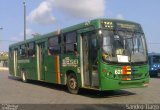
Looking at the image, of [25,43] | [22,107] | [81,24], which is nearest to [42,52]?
[25,43]

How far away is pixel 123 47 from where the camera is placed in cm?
1412

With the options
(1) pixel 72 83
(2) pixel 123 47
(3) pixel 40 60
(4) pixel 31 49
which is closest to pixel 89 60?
(2) pixel 123 47

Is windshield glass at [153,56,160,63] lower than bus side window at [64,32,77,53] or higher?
lower

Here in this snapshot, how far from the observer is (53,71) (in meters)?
18.5

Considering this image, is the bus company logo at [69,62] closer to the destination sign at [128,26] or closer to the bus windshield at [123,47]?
the bus windshield at [123,47]

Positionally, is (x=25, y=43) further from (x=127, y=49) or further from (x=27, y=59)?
(x=127, y=49)

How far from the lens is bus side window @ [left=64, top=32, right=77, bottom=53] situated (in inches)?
621

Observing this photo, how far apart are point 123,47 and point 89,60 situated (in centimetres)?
145

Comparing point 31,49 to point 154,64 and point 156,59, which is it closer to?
point 154,64

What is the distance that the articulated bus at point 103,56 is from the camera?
1368 cm

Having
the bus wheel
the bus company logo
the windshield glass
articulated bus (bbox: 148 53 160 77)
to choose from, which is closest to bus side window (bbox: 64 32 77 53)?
the bus company logo

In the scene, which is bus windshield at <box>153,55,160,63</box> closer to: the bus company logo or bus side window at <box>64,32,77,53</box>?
the bus company logo

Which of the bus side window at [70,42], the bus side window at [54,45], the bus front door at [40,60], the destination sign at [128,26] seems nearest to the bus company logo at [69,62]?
the bus side window at [70,42]

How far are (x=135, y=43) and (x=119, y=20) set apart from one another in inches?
44.3
